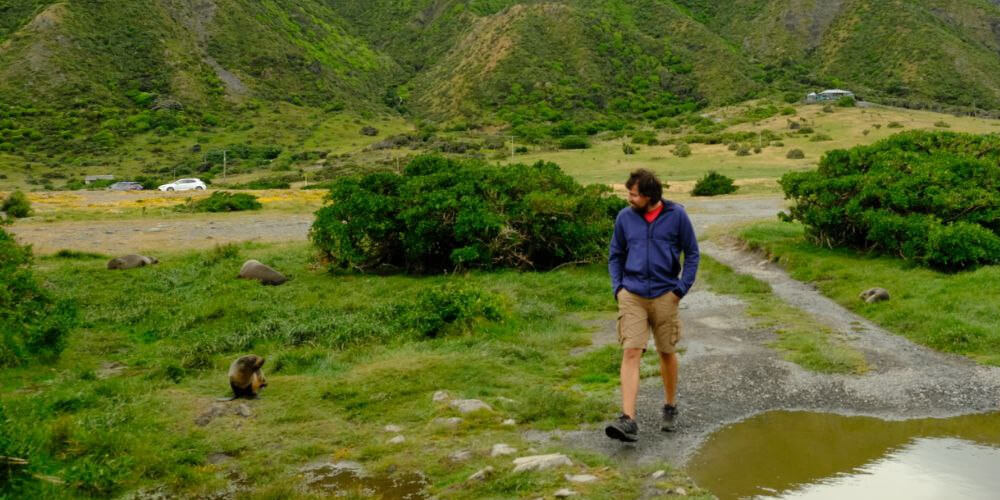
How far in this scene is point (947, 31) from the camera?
347 ft

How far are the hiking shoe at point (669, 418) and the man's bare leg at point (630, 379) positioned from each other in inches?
18.7

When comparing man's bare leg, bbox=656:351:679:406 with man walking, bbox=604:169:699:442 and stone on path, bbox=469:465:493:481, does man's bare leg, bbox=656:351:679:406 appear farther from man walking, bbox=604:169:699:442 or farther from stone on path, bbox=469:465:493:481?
stone on path, bbox=469:465:493:481

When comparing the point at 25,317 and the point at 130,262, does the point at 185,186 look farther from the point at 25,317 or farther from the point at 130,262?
the point at 25,317

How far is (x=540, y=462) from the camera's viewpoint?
5426 mm

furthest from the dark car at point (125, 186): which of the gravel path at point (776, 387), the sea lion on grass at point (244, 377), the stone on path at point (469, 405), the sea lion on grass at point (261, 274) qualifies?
the stone on path at point (469, 405)

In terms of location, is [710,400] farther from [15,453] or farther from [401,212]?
[401,212]

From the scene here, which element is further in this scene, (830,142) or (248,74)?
(248,74)

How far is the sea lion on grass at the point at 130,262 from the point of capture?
17.1 m

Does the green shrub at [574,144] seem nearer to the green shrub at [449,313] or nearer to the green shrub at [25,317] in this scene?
the green shrub at [449,313]

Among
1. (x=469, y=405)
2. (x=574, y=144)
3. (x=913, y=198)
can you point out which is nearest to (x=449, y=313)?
(x=469, y=405)

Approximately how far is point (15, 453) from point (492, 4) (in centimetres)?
13299

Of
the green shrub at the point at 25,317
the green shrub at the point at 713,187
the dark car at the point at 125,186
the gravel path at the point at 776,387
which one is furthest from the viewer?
the dark car at the point at 125,186

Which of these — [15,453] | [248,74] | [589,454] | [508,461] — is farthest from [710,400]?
[248,74]

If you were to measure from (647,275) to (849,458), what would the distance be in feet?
6.70
